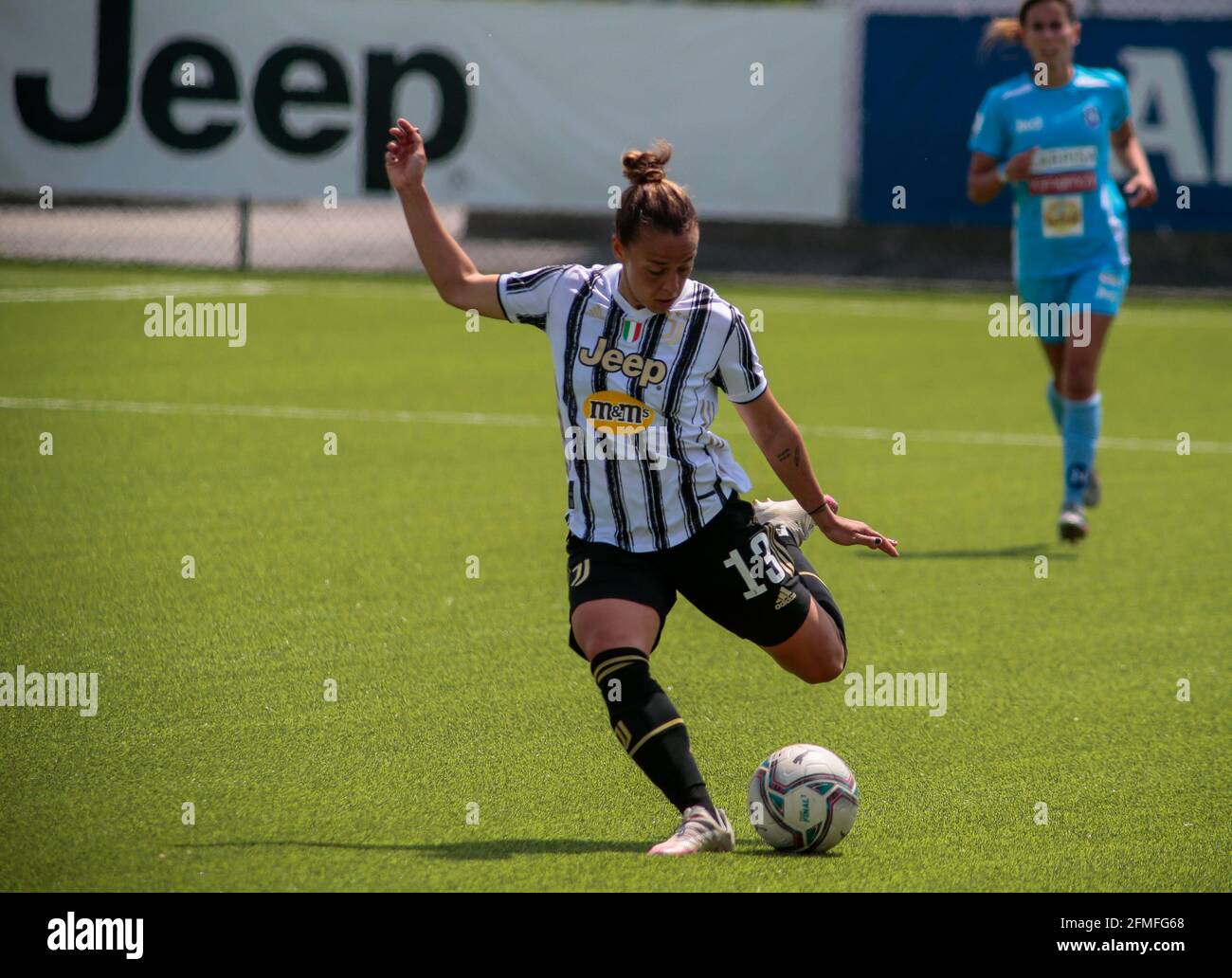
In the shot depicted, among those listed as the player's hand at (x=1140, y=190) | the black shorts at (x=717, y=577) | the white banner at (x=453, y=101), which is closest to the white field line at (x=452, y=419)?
the player's hand at (x=1140, y=190)

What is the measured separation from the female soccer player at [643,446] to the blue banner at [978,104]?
48.9 feet

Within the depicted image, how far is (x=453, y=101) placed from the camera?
64.3ft

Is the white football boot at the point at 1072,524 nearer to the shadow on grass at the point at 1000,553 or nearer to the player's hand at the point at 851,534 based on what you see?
the shadow on grass at the point at 1000,553

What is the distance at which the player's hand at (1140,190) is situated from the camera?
30.5ft

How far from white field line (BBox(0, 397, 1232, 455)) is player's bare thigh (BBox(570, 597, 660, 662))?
7156 mm

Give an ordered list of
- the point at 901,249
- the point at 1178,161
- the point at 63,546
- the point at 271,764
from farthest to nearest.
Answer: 1. the point at 901,249
2. the point at 1178,161
3. the point at 63,546
4. the point at 271,764

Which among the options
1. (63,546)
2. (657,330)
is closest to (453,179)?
(63,546)

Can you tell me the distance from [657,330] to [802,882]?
1454mm

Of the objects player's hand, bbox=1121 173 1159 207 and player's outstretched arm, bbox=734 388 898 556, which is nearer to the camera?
player's outstretched arm, bbox=734 388 898 556

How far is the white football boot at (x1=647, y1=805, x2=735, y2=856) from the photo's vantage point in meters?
4.42

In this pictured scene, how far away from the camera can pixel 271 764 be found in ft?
17.0

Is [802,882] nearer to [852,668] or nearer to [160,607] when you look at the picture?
[852,668]

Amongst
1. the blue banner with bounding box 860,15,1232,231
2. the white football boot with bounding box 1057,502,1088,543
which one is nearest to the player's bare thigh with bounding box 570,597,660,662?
the white football boot with bounding box 1057,502,1088,543

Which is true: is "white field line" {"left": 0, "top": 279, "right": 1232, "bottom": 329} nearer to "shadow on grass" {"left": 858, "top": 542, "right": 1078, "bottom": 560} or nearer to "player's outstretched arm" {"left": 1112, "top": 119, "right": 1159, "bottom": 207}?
"player's outstretched arm" {"left": 1112, "top": 119, "right": 1159, "bottom": 207}
